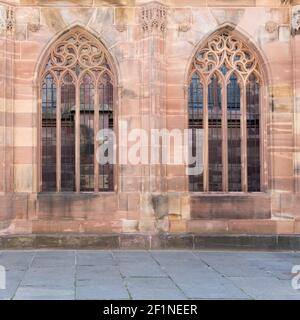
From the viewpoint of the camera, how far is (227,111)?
13523 millimetres

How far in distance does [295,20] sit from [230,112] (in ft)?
8.74

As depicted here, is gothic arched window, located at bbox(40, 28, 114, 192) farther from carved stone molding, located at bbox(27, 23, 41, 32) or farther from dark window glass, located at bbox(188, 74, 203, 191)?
dark window glass, located at bbox(188, 74, 203, 191)

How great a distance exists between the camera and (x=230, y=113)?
534 inches

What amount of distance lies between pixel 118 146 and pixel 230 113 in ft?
9.56

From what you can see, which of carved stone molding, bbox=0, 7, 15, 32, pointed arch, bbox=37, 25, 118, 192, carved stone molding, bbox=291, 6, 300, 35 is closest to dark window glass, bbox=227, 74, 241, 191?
carved stone molding, bbox=291, 6, 300, 35

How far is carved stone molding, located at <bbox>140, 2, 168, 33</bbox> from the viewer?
12812 mm

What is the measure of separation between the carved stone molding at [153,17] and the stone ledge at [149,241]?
16.0 feet

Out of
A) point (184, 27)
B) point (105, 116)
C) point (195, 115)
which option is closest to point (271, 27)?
point (184, 27)

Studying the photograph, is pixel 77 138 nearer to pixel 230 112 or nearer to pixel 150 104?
pixel 150 104

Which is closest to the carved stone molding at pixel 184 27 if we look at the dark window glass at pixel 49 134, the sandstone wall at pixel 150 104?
the sandstone wall at pixel 150 104

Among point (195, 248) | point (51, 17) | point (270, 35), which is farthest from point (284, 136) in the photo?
point (51, 17)

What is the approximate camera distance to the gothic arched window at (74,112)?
13.3m

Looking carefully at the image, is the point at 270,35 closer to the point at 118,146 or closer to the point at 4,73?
the point at 118,146

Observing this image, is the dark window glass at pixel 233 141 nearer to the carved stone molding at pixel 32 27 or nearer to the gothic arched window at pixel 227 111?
the gothic arched window at pixel 227 111
